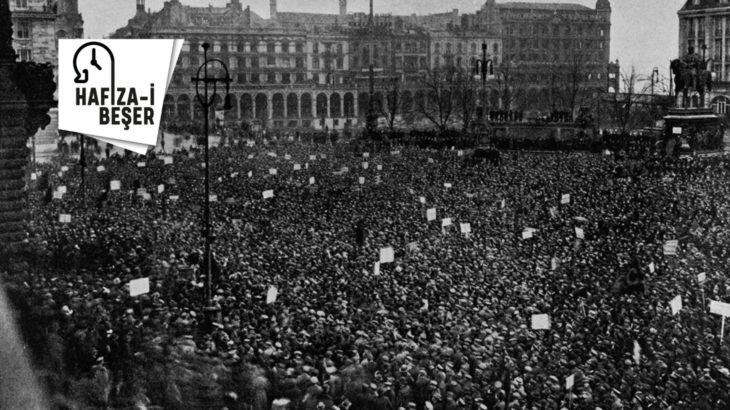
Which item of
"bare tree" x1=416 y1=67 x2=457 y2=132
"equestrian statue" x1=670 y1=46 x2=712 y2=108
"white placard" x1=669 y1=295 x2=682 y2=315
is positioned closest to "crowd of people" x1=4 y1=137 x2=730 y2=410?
"white placard" x1=669 y1=295 x2=682 y2=315

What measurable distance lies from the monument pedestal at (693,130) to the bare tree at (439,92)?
2879cm

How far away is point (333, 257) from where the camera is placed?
78.1ft

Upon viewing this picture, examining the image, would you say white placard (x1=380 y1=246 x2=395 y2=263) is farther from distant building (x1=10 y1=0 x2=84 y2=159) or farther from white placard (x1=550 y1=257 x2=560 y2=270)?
distant building (x1=10 y1=0 x2=84 y2=159)

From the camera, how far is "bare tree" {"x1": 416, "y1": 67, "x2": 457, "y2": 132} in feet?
243

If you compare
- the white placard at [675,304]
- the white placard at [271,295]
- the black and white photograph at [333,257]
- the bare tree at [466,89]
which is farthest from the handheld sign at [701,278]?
the bare tree at [466,89]

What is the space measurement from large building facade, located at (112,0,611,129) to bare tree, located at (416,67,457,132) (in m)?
0.56

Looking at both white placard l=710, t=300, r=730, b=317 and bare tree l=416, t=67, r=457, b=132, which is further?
Answer: bare tree l=416, t=67, r=457, b=132

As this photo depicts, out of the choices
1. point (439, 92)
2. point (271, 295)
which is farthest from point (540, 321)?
point (439, 92)

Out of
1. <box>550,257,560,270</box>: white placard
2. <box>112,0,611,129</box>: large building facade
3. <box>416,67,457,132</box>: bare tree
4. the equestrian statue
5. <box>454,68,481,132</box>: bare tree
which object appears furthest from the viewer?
<box>454,68,481,132</box>: bare tree

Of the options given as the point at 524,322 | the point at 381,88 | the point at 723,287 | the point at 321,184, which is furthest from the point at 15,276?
the point at 381,88

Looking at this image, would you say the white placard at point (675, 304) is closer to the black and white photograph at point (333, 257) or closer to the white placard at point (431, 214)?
the black and white photograph at point (333, 257)

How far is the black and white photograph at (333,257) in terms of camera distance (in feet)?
49.7

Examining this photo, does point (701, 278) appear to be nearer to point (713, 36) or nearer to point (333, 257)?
point (333, 257)

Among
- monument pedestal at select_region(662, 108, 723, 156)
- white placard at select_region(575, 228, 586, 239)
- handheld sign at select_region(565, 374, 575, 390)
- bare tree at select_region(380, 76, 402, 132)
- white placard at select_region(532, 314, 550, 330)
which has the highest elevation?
bare tree at select_region(380, 76, 402, 132)
